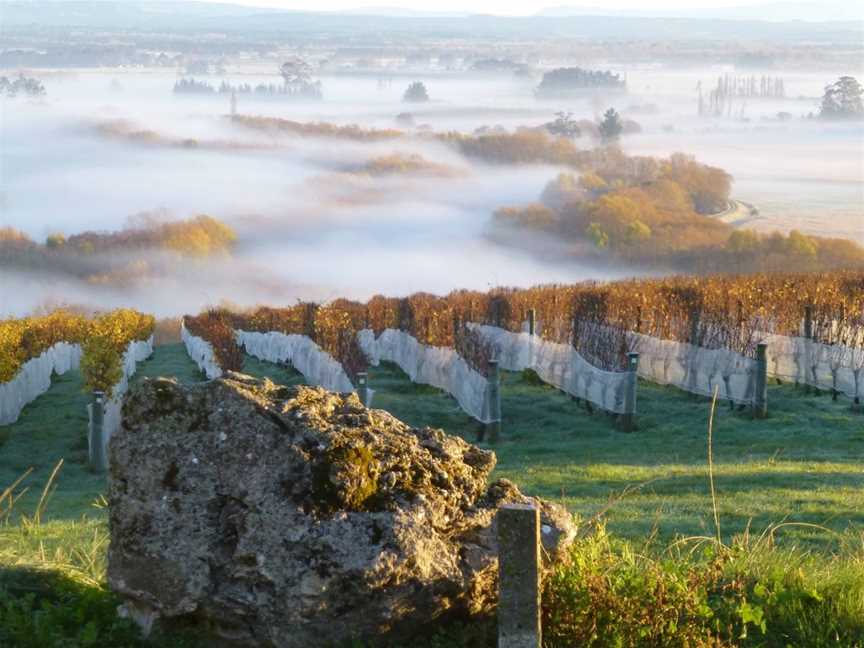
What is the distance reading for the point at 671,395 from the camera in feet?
68.1

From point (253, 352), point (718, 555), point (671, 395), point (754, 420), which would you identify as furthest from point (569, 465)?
point (253, 352)

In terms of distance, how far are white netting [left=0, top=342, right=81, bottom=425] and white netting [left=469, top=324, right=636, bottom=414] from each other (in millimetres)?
9757

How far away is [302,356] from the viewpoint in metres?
28.2

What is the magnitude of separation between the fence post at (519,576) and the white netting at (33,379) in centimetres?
2178

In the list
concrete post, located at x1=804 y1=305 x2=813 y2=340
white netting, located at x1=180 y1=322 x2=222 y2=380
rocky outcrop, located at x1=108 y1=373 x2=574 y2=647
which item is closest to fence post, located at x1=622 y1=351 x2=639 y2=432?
concrete post, located at x1=804 y1=305 x2=813 y2=340

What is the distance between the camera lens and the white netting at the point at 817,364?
19500 mm

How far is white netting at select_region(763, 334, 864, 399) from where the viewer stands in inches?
768

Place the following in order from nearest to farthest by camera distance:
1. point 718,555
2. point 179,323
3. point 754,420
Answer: point 718,555
point 754,420
point 179,323

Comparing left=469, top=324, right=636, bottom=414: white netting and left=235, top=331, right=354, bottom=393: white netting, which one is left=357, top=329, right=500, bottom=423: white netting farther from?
left=235, top=331, right=354, bottom=393: white netting

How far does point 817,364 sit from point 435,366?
22.8 ft

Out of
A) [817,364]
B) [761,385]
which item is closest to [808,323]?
[817,364]

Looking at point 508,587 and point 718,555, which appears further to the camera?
point 718,555

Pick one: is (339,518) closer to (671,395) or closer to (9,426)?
(671,395)

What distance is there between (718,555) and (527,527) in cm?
192
